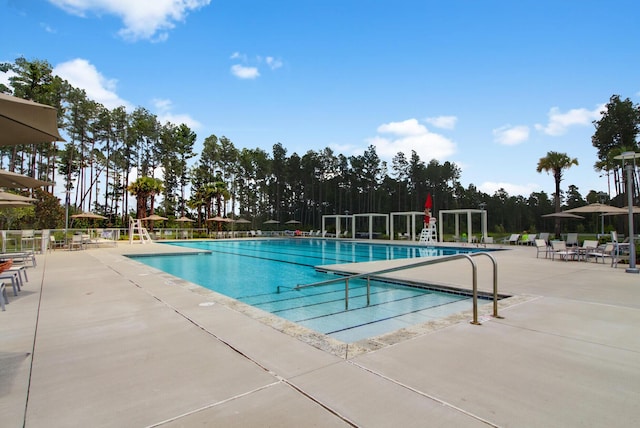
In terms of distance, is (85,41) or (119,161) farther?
(119,161)

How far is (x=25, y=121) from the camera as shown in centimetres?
262

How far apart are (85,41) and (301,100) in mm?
10180

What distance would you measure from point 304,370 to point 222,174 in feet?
127

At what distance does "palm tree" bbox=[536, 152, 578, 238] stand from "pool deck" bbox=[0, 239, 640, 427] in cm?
2079

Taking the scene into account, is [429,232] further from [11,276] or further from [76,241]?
[76,241]

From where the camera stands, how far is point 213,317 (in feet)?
12.5

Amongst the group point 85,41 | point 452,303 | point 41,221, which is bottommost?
point 452,303

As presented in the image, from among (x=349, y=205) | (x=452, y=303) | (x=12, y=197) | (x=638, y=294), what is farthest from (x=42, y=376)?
(x=349, y=205)

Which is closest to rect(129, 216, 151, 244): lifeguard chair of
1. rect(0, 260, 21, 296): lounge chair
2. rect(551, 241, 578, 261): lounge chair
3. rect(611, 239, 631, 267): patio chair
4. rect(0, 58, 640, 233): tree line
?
rect(0, 58, 640, 233): tree line

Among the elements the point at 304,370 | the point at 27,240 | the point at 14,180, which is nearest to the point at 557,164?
the point at 304,370

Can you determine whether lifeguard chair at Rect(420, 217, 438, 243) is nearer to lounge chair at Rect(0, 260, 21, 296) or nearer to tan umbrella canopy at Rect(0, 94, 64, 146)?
lounge chair at Rect(0, 260, 21, 296)

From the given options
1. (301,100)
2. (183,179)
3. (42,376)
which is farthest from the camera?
(183,179)

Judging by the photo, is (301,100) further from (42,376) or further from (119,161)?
(119,161)

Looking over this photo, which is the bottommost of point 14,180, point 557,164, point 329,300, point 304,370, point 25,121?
point 329,300
